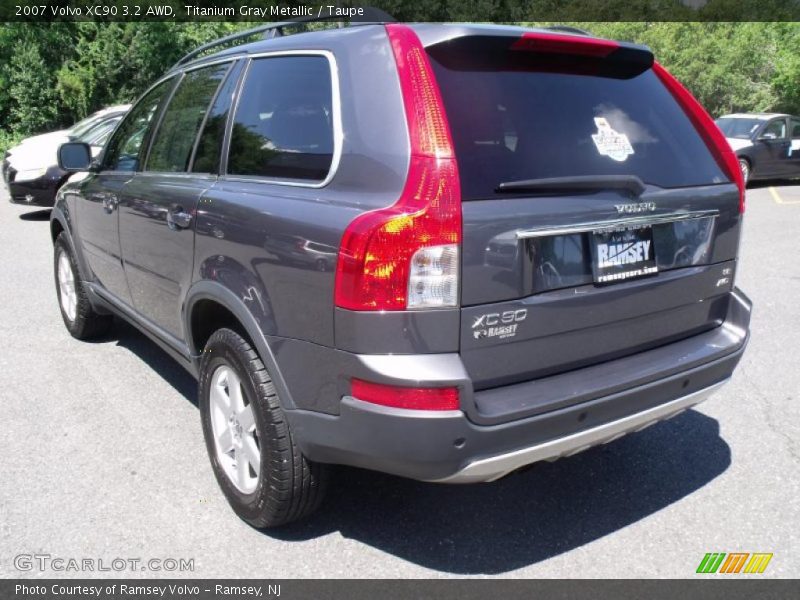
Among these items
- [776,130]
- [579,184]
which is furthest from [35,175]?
[776,130]

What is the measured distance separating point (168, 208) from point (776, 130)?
51.0 ft

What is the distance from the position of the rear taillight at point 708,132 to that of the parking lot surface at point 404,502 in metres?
1.30

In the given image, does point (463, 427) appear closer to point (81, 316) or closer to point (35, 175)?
point (81, 316)

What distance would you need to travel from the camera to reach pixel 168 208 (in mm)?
3383

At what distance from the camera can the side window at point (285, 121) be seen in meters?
2.63

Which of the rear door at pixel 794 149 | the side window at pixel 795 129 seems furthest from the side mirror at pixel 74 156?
the side window at pixel 795 129

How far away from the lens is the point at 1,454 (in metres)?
3.65

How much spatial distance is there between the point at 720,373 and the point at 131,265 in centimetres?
299

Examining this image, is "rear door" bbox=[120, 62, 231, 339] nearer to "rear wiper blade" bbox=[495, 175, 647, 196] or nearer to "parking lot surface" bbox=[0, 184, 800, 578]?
"parking lot surface" bbox=[0, 184, 800, 578]

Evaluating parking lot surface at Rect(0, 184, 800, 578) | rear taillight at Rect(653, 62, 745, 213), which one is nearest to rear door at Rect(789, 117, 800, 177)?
parking lot surface at Rect(0, 184, 800, 578)

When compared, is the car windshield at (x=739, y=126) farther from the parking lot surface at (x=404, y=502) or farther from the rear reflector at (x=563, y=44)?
the rear reflector at (x=563, y=44)

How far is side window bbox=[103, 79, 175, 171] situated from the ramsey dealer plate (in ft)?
8.66
